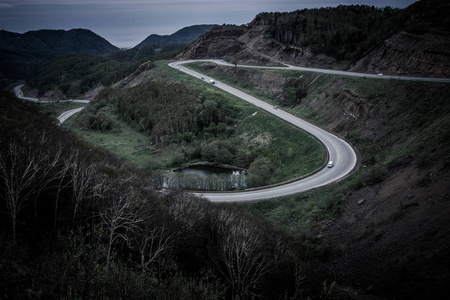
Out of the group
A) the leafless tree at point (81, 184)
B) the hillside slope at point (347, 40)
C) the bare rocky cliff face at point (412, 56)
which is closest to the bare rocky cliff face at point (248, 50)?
the hillside slope at point (347, 40)

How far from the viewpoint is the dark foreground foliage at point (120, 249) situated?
9.25 meters

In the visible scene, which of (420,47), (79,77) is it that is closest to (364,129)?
(420,47)

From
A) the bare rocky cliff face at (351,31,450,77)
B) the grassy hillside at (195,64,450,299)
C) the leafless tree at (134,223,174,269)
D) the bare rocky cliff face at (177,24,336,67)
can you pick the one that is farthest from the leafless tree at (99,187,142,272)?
the bare rocky cliff face at (177,24,336,67)

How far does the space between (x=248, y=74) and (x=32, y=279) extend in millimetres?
75762

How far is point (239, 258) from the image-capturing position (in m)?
13.0

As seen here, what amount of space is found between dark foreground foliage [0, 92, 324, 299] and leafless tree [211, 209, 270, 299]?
0.06 meters

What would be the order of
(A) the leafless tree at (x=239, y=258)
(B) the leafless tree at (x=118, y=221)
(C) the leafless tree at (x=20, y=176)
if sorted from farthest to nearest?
(B) the leafless tree at (x=118, y=221)
(C) the leafless tree at (x=20, y=176)
(A) the leafless tree at (x=239, y=258)

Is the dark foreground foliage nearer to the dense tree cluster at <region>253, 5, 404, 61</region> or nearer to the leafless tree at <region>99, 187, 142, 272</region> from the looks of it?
the leafless tree at <region>99, 187, 142, 272</region>

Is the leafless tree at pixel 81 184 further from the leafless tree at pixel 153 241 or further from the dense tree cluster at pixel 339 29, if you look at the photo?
the dense tree cluster at pixel 339 29

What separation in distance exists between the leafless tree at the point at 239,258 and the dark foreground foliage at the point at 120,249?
62 mm

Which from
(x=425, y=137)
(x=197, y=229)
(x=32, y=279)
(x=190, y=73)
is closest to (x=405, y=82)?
(x=425, y=137)

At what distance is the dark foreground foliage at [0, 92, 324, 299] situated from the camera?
364 inches

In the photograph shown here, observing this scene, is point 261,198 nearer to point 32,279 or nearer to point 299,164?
point 299,164

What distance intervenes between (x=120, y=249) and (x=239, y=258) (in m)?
6.77
